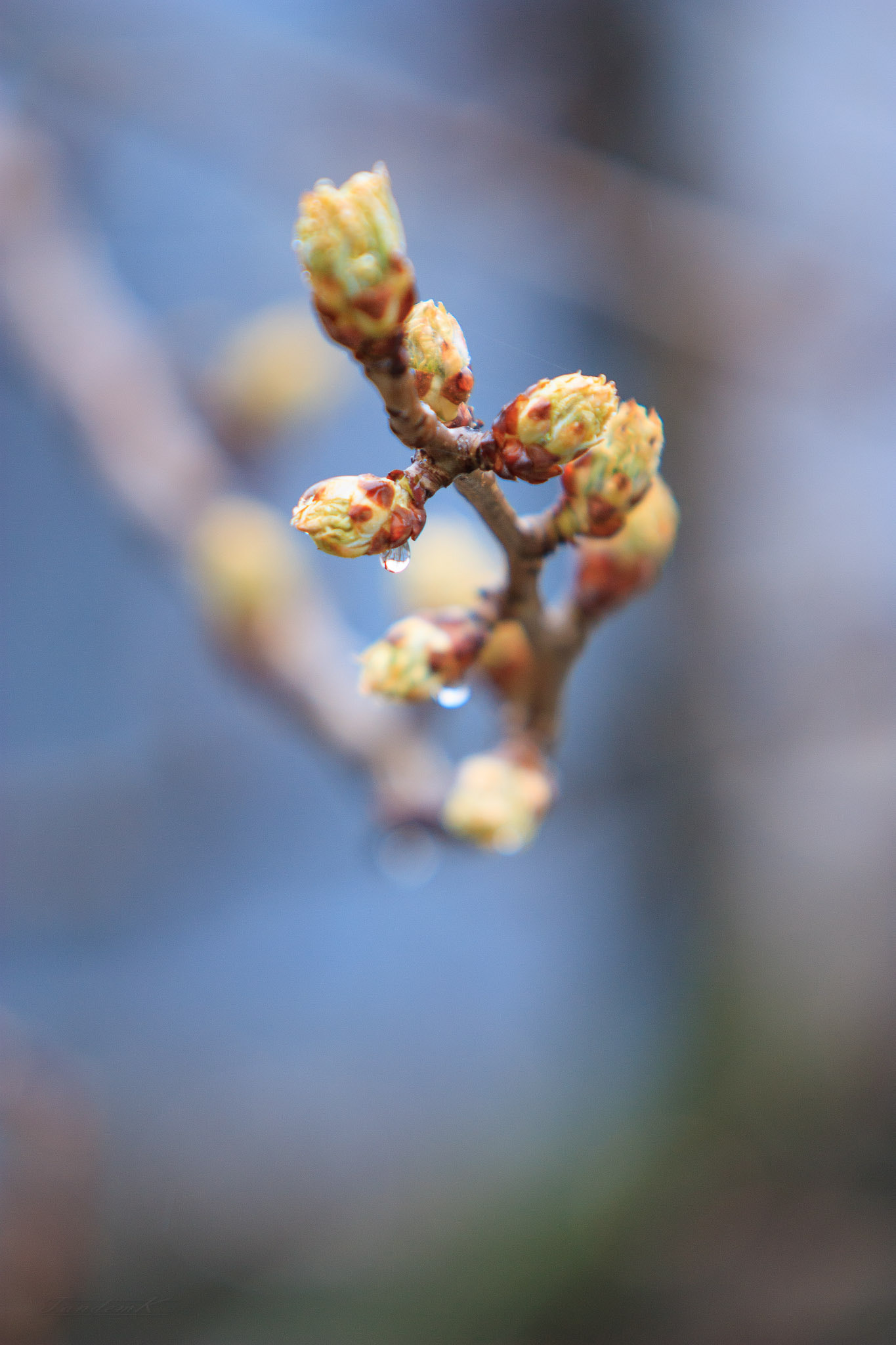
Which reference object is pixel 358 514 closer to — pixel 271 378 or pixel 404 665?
pixel 404 665

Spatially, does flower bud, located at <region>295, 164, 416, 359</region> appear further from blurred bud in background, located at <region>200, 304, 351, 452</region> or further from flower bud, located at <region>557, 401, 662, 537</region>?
blurred bud in background, located at <region>200, 304, 351, 452</region>

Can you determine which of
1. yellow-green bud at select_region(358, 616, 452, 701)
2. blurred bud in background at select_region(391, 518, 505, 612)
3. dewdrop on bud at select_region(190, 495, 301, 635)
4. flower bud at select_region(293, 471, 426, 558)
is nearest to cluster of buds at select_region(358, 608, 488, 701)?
yellow-green bud at select_region(358, 616, 452, 701)

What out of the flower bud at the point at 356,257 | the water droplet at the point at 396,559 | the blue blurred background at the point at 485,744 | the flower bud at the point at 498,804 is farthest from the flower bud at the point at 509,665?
the blue blurred background at the point at 485,744

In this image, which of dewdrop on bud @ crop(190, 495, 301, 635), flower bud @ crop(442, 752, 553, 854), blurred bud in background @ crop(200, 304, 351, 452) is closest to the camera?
flower bud @ crop(442, 752, 553, 854)

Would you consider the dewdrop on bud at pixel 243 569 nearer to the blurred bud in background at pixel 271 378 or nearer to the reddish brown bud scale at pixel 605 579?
the blurred bud in background at pixel 271 378

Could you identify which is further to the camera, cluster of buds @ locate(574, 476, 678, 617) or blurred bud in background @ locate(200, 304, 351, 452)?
blurred bud in background @ locate(200, 304, 351, 452)

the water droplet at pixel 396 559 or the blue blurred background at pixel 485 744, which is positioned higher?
the blue blurred background at pixel 485 744
